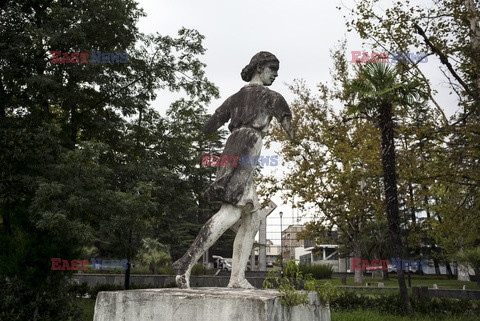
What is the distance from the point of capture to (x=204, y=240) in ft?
14.3

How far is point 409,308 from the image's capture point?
12.0 m

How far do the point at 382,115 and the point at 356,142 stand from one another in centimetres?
646

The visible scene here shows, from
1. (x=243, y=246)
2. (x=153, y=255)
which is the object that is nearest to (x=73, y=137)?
(x=243, y=246)


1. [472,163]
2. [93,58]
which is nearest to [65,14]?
[93,58]

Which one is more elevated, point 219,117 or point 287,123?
point 219,117

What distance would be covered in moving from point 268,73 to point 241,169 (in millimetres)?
1340

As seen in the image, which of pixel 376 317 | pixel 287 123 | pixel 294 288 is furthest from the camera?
pixel 376 317

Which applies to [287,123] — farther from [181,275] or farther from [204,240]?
[181,275]

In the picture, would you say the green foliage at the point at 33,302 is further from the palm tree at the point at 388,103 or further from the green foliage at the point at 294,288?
the palm tree at the point at 388,103

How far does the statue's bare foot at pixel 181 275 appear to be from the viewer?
13.9 feet

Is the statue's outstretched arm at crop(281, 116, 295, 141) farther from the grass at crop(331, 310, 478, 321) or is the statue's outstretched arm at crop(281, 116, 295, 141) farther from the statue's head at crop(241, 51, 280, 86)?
the grass at crop(331, 310, 478, 321)

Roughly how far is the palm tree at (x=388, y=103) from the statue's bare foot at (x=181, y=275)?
33.1 feet

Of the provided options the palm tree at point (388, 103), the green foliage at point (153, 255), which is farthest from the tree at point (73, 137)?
the green foliage at point (153, 255)

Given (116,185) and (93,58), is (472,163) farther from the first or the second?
(93,58)
